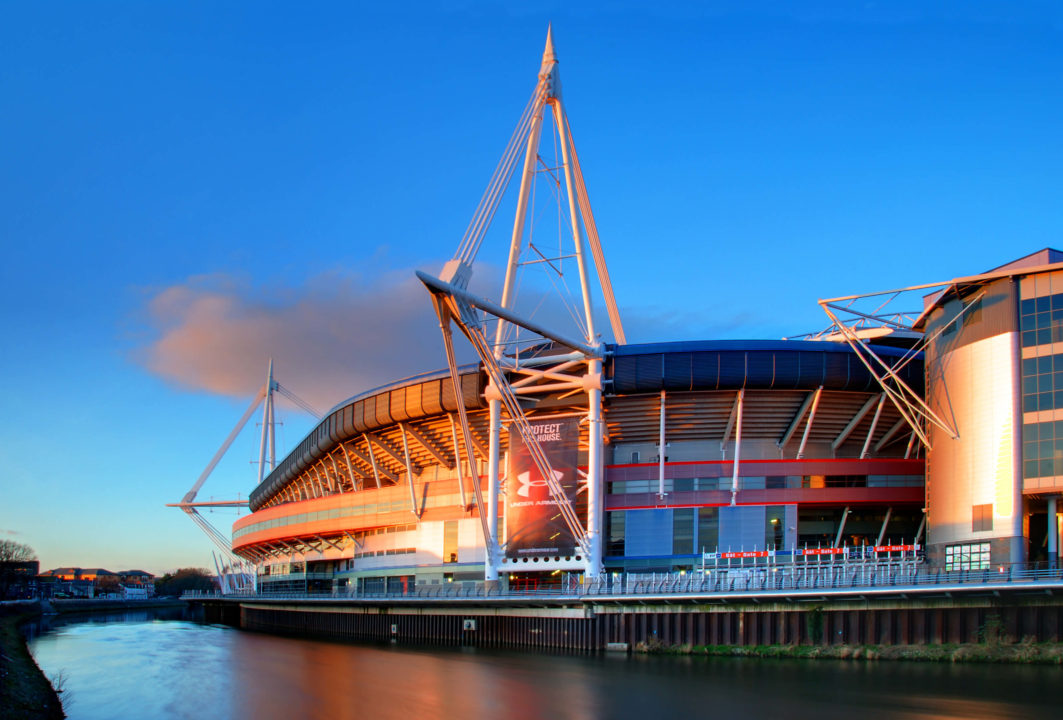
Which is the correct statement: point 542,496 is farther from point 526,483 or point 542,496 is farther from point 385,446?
point 385,446

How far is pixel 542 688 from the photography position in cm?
3909

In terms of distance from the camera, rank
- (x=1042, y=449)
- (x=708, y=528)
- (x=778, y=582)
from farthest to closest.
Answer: (x=708, y=528) < (x=778, y=582) < (x=1042, y=449)

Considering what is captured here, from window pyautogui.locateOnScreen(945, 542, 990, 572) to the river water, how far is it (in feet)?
28.7

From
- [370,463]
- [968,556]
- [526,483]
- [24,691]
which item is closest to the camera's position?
[24,691]

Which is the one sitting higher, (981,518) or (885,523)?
(981,518)

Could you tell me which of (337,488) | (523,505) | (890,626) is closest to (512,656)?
(523,505)

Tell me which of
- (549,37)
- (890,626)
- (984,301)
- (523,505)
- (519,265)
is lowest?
(890,626)

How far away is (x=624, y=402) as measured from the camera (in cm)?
6619

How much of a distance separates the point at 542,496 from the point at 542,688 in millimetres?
23920

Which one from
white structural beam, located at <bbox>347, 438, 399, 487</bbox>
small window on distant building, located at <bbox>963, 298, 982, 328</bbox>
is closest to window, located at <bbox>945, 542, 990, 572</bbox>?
small window on distant building, located at <bbox>963, 298, 982, 328</bbox>

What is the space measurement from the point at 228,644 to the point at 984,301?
5717cm

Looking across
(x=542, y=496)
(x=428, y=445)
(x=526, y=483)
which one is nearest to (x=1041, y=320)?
(x=542, y=496)

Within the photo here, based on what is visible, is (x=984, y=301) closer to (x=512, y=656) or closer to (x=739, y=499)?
(x=739, y=499)

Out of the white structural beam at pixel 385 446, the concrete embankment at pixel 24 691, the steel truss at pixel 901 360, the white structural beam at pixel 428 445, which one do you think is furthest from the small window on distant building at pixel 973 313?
the white structural beam at pixel 385 446
